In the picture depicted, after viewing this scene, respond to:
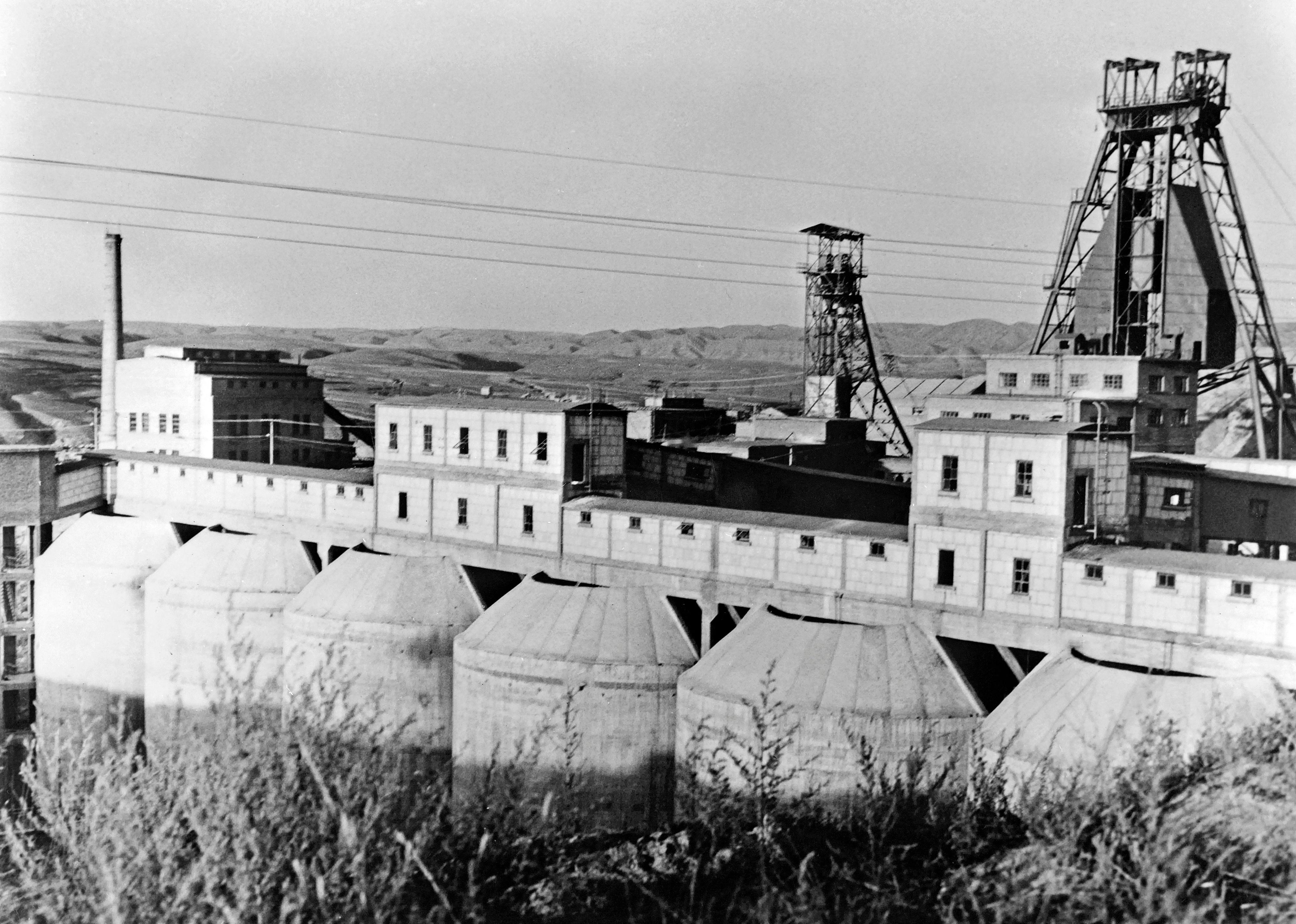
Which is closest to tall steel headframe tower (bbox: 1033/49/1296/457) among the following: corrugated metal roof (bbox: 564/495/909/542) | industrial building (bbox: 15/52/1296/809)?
industrial building (bbox: 15/52/1296/809)

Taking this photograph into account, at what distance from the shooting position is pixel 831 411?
54438 millimetres

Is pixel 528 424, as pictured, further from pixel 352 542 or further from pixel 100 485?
pixel 100 485

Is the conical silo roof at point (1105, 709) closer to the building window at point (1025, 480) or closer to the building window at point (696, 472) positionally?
the building window at point (1025, 480)

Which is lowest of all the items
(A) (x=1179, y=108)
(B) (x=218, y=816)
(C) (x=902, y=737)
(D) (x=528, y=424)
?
(C) (x=902, y=737)

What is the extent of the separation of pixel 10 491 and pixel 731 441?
72.4 ft

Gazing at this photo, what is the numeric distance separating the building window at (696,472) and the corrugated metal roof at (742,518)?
9.13 meters

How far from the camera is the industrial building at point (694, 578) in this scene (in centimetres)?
1995

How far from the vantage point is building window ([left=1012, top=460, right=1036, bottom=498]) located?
67.9 ft

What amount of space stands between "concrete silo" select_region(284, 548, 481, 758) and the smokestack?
77.3 ft

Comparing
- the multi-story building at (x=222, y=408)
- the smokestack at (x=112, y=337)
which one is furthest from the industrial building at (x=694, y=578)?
the smokestack at (x=112, y=337)

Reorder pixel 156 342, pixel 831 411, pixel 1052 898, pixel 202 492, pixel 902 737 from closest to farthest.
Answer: pixel 1052 898, pixel 902 737, pixel 202 492, pixel 831 411, pixel 156 342

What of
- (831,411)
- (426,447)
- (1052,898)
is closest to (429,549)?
(426,447)

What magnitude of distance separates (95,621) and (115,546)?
2098 mm

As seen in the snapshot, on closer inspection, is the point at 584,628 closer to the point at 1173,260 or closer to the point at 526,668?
the point at 526,668
